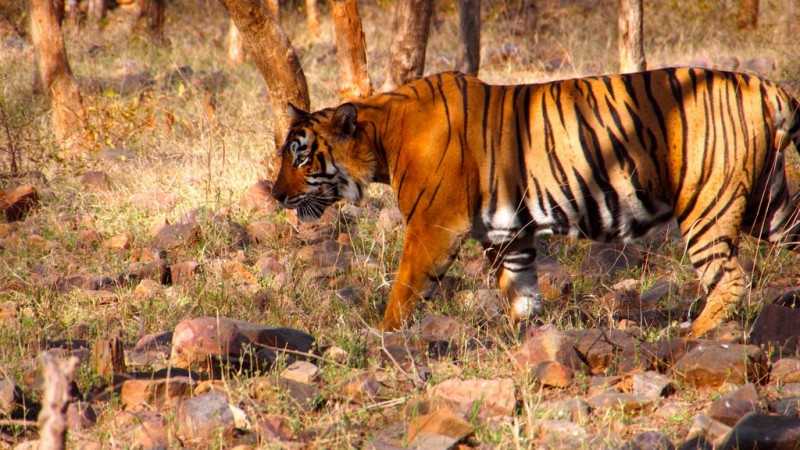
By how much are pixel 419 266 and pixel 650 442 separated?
1786mm

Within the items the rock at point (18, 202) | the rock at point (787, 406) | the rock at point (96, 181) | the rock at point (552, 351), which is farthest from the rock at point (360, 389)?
the rock at point (96, 181)

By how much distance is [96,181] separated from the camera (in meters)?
7.96

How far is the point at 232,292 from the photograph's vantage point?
5727mm

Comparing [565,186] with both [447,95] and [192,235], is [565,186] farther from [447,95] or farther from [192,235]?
[192,235]

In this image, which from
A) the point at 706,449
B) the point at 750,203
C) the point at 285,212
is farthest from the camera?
the point at 285,212

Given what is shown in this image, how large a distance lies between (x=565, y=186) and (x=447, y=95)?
72 cm

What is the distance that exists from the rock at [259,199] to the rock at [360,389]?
131 inches

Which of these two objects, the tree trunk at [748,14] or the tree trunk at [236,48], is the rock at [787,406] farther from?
the tree trunk at [748,14]

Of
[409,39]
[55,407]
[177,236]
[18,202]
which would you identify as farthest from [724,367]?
[18,202]

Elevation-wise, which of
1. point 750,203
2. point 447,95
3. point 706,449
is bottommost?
point 706,449

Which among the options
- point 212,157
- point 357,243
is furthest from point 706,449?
point 212,157

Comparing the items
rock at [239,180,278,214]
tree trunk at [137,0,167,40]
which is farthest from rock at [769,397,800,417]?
tree trunk at [137,0,167,40]

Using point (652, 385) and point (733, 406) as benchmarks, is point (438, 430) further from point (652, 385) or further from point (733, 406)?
point (733, 406)

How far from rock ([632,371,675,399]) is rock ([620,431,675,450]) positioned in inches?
16.9
